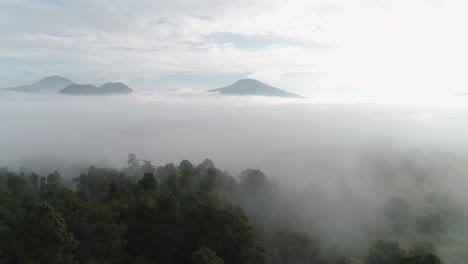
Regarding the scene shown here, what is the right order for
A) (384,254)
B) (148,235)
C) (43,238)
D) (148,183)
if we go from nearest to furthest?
(43,238)
(148,235)
(384,254)
(148,183)

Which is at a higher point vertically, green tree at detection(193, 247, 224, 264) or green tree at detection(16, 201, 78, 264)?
green tree at detection(16, 201, 78, 264)

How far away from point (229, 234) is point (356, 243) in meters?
28.6

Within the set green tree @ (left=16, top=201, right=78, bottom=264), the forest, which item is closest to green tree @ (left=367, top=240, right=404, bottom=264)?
the forest


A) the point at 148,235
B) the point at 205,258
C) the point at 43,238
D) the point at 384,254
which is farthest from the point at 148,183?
the point at 384,254

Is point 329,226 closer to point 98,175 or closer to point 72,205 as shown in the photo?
point 98,175

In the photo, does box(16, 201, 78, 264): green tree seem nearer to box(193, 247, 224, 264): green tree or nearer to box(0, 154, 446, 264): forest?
box(0, 154, 446, 264): forest

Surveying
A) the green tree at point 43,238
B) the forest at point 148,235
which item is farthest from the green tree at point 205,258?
the green tree at point 43,238

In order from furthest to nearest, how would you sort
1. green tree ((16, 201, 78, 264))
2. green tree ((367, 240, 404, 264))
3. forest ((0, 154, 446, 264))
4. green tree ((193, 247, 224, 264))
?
1. green tree ((367, 240, 404, 264))
2. green tree ((193, 247, 224, 264))
3. forest ((0, 154, 446, 264))
4. green tree ((16, 201, 78, 264))

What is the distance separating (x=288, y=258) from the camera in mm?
43469

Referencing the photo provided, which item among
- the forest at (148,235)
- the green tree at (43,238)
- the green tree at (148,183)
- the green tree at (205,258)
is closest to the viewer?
the green tree at (43,238)

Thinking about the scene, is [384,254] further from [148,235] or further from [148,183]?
[148,183]

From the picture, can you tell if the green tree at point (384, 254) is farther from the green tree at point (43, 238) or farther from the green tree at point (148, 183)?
the green tree at point (43, 238)

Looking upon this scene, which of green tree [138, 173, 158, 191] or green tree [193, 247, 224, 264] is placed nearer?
green tree [193, 247, 224, 264]

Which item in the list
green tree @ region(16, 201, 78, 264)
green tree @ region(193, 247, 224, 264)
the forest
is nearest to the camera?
green tree @ region(16, 201, 78, 264)
